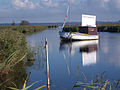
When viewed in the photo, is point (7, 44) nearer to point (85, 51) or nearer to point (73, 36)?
point (85, 51)

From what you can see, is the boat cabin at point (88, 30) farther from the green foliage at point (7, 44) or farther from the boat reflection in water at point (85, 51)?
the green foliage at point (7, 44)

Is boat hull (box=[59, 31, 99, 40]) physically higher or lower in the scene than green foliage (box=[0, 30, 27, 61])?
lower

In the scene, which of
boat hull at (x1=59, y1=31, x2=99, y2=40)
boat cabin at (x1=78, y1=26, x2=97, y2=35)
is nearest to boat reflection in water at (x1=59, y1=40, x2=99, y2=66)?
boat hull at (x1=59, y1=31, x2=99, y2=40)

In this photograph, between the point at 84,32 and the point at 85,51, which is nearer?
the point at 85,51

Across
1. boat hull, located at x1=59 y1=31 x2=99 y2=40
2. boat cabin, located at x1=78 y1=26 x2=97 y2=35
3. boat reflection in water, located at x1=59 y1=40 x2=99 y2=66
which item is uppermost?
boat cabin, located at x1=78 y1=26 x2=97 y2=35

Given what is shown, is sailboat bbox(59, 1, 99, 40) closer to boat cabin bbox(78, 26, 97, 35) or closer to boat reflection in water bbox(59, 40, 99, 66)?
boat cabin bbox(78, 26, 97, 35)

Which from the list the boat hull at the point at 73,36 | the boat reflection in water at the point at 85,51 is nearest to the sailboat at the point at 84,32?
the boat hull at the point at 73,36

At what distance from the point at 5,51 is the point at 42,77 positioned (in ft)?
7.14

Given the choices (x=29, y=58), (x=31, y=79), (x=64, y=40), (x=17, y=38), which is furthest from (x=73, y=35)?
(x=31, y=79)

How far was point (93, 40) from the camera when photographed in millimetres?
30453

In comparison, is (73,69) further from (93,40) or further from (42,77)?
(93,40)

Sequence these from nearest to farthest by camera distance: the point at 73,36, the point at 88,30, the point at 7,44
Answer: the point at 7,44 < the point at 73,36 < the point at 88,30

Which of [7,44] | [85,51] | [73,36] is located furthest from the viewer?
[73,36]

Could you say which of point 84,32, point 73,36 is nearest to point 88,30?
point 84,32
